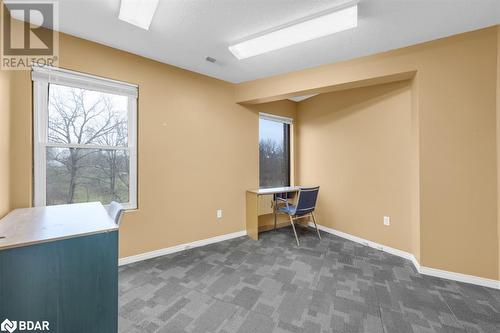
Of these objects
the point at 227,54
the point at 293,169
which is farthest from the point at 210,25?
the point at 293,169

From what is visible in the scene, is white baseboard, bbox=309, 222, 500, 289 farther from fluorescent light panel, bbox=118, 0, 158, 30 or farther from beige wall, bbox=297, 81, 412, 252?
fluorescent light panel, bbox=118, 0, 158, 30

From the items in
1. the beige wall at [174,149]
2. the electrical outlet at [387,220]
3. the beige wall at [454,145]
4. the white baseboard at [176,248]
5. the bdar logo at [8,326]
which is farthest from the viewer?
the electrical outlet at [387,220]

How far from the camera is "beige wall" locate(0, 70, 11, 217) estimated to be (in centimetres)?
179

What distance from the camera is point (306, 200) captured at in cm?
334

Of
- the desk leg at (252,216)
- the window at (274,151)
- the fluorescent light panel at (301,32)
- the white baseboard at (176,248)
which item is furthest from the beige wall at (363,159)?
the white baseboard at (176,248)

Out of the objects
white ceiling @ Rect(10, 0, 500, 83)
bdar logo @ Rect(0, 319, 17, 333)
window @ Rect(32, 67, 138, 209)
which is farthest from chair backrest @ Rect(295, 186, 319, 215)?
bdar logo @ Rect(0, 319, 17, 333)

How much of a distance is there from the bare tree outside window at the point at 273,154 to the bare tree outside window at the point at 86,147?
2337mm

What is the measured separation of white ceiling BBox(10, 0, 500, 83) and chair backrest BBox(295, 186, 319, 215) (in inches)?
69.8

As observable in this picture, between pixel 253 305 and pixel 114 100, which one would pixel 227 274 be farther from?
pixel 114 100

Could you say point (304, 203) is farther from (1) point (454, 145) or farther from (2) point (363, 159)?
(1) point (454, 145)

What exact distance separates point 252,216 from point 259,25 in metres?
2.69

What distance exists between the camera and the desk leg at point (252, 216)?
3547 millimetres

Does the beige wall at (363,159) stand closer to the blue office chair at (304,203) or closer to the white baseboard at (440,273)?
the white baseboard at (440,273)

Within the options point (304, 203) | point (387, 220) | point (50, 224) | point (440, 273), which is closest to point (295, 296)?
point (304, 203)
